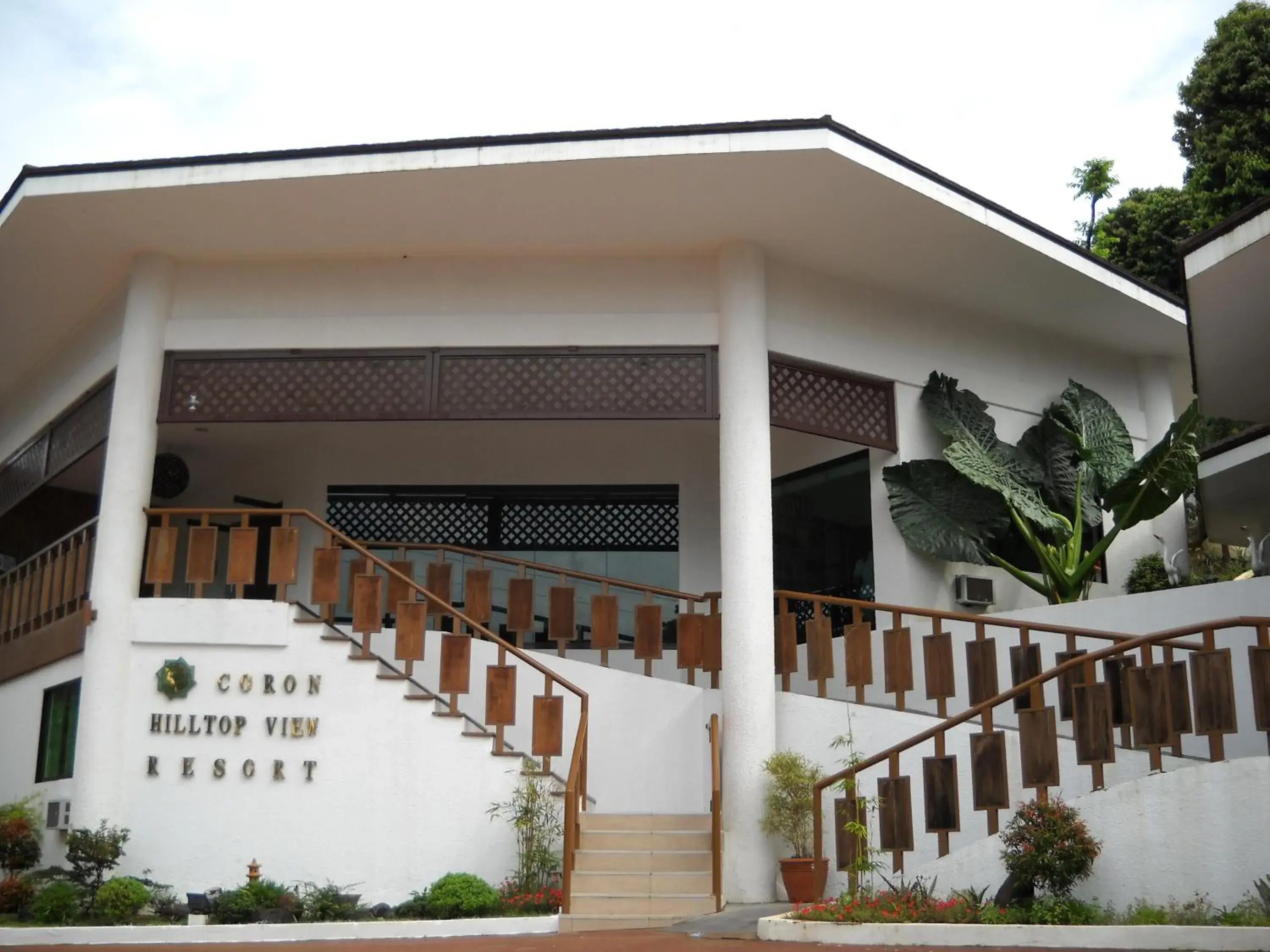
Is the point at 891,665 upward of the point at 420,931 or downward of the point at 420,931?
upward

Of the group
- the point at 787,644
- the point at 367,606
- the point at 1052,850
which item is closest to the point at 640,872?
the point at 787,644

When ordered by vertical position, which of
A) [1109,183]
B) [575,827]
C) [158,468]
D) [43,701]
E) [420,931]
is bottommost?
[420,931]

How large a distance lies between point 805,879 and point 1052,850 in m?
2.39

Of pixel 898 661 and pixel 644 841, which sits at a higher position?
pixel 898 661

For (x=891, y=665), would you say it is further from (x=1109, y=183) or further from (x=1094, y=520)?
(x=1109, y=183)

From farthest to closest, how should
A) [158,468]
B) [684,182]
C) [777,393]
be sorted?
1. [158,468]
2. [777,393]
3. [684,182]

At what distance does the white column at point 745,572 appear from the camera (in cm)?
1037

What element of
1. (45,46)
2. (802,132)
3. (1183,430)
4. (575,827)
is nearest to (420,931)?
(575,827)

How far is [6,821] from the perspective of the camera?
442 inches

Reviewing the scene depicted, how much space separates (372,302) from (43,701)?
4656 millimetres

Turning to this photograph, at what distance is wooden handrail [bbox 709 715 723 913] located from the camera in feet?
31.8

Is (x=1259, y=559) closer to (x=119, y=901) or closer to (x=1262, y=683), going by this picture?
(x=1262, y=683)

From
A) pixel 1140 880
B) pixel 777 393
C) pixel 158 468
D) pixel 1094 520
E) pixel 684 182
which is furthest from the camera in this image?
pixel 158 468

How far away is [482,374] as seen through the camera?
11633 millimetres
